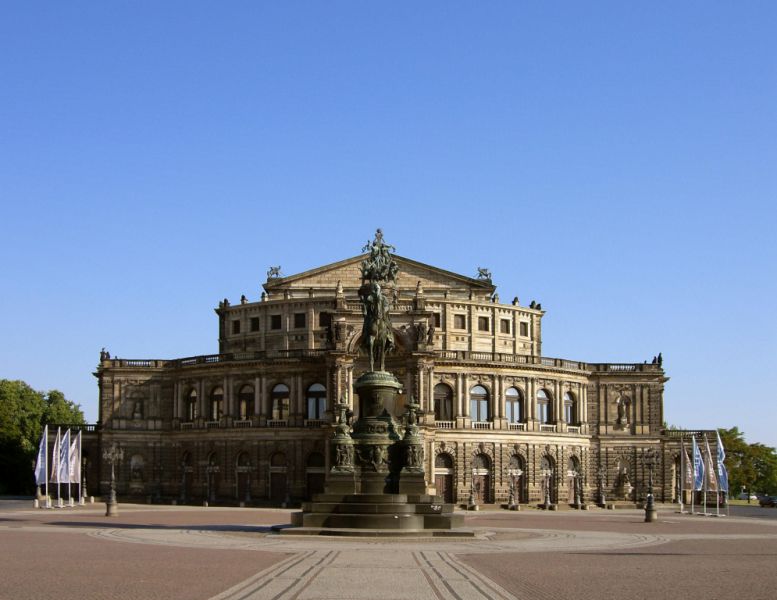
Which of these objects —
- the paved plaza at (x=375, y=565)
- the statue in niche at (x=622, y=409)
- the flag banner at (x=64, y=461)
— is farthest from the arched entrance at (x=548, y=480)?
the paved plaza at (x=375, y=565)

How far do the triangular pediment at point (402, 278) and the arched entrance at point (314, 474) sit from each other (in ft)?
63.9

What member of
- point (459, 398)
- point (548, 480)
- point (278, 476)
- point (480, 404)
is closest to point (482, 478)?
point (480, 404)

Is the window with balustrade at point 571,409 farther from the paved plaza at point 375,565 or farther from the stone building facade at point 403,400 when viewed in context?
the paved plaza at point 375,565

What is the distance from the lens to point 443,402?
10981 centimetres

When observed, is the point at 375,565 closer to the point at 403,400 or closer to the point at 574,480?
the point at 403,400

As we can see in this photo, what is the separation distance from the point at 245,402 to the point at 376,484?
61.8 meters

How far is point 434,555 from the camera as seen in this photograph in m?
41.3

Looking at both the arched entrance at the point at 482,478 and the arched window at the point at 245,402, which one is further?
the arched window at the point at 245,402

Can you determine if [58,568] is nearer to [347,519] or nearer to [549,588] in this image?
[549,588]

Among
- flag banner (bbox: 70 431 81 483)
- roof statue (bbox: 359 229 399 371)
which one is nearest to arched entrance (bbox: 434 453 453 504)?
flag banner (bbox: 70 431 81 483)

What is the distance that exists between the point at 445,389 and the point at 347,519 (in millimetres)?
58735

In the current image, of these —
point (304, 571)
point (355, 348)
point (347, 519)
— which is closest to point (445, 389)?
point (355, 348)

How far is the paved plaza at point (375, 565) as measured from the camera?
2956 cm

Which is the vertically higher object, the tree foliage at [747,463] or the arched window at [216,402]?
the arched window at [216,402]
